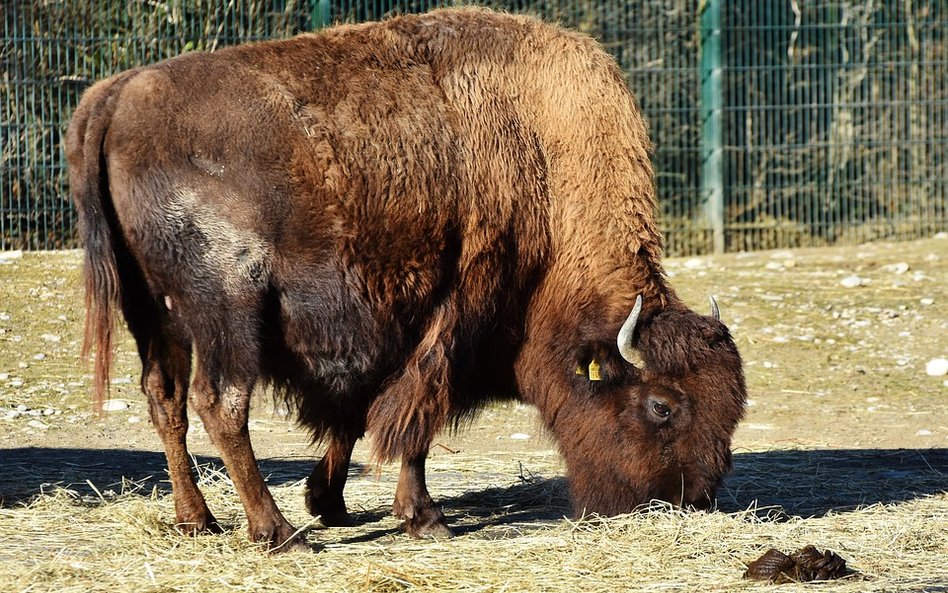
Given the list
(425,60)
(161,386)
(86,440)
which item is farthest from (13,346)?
(425,60)

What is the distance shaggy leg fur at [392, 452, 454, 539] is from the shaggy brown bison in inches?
0.4

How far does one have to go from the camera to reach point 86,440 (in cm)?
703

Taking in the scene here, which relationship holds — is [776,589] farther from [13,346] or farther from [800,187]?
[800,187]

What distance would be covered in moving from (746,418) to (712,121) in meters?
5.04

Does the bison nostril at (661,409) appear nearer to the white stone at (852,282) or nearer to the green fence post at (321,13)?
the white stone at (852,282)

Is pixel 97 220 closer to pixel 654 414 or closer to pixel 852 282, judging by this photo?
pixel 654 414

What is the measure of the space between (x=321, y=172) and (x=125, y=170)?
28.8 inches

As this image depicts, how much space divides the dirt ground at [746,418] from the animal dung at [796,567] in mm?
893

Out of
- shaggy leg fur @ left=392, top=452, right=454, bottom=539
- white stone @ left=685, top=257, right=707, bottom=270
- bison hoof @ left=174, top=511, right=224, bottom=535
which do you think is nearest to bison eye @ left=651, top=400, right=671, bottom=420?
shaggy leg fur @ left=392, top=452, right=454, bottom=539

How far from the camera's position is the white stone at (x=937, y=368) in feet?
28.9

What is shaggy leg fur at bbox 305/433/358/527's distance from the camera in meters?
5.48

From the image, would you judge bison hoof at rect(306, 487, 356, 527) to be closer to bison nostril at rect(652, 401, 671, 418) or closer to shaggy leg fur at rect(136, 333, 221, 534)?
shaggy leg fur at rect(136, 333, 221, 534)

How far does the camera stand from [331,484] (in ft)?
18.0

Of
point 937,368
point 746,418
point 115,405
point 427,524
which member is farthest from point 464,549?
point 937,368
